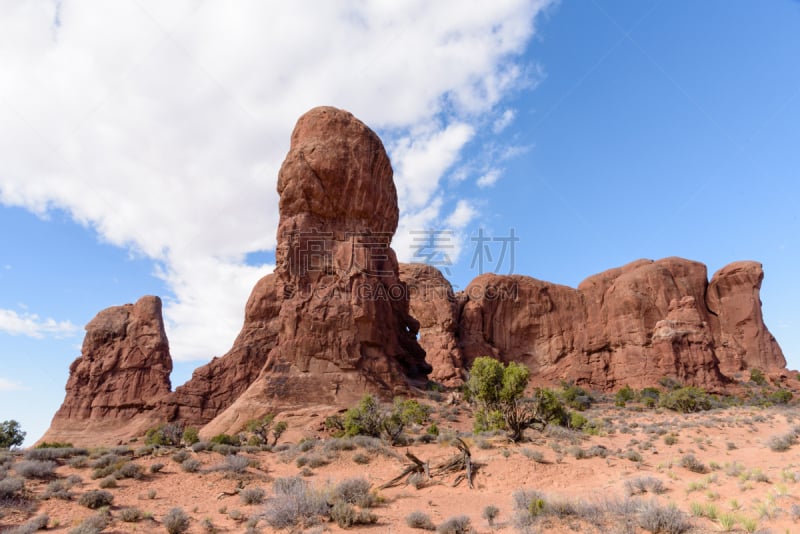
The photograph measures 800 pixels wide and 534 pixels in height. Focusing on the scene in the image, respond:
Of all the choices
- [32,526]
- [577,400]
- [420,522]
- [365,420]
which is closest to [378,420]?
[365,420]

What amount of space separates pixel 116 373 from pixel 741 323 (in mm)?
64319

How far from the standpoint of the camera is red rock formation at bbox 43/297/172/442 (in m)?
42.7

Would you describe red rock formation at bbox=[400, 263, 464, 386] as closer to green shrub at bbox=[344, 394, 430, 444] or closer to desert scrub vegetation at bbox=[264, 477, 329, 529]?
green shrub at bbox=[344, 394, 430, 444]

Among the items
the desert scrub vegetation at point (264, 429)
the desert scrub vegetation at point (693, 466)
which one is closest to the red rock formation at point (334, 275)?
the desert scrub vegetation at point (264, 429)

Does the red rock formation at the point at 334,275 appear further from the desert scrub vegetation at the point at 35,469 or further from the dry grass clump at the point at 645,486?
the dry grass clump at the point at 645,486

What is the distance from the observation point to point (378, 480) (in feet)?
48.8

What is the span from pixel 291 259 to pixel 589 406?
2571cm

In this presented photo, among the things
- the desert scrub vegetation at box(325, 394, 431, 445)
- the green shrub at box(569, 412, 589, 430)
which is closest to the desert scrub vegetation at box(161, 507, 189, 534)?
the desert scrub vegetation at box(325, 394, 431, 445)

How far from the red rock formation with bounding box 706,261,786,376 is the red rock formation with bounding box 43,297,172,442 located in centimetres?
5685

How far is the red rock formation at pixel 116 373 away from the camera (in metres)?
42.7

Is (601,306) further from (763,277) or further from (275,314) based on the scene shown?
(275,314)

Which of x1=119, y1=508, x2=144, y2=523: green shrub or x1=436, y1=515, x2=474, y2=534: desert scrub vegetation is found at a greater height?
x1=119, y1=508, x2=144, y2=523: green shrub

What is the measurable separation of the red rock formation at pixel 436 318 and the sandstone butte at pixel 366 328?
17cm

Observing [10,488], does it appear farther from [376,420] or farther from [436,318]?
[436,318]
